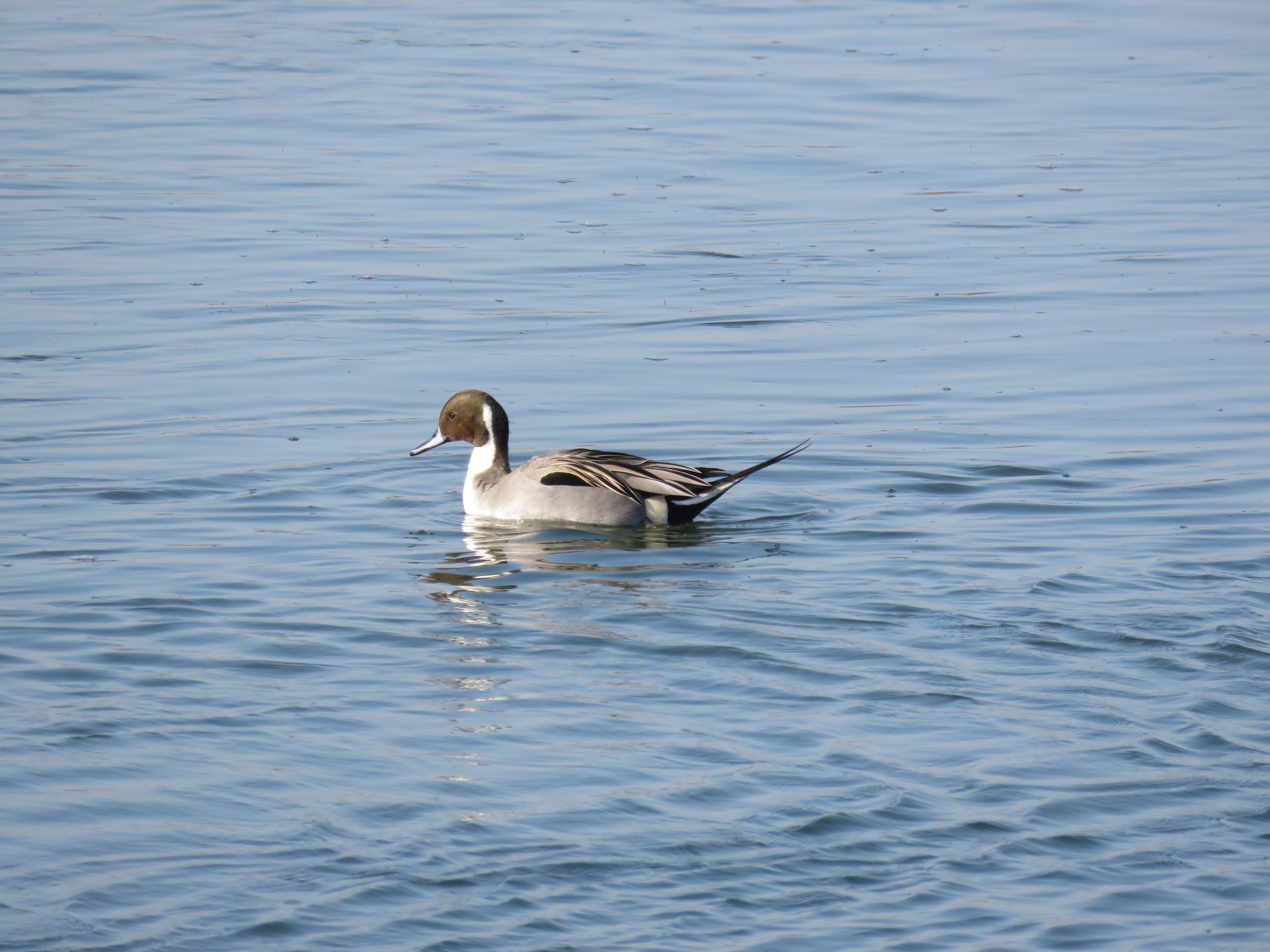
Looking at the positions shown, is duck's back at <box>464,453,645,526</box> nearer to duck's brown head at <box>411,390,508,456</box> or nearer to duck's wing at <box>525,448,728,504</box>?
duck's wing at <box>525,448,728,504</box>

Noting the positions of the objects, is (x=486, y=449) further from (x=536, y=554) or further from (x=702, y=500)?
(x=702, y=500)

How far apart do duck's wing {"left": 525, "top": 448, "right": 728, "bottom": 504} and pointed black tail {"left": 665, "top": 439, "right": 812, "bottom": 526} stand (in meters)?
0.04

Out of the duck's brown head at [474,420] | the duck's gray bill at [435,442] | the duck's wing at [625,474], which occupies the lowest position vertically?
the duck's wing at [625,474]

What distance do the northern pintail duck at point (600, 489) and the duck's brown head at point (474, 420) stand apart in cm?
21

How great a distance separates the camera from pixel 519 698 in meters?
7.43

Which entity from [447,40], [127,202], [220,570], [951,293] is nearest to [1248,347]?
[951,293]

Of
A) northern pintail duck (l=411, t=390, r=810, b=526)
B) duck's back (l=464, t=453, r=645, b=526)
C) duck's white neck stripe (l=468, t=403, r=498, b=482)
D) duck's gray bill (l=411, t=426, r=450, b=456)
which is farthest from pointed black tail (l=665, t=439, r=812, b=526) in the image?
duck's gray bill (l=411, t=426, r=450, b=456)

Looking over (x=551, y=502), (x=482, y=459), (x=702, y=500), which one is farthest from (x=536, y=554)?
(x=482, y=459)

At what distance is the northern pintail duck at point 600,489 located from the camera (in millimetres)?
10328

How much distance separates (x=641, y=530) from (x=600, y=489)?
0.35m

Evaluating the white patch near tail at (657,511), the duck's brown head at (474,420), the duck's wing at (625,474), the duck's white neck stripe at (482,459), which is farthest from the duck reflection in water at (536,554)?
the duck's brown head at (474,420)

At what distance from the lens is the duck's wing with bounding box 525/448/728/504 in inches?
405

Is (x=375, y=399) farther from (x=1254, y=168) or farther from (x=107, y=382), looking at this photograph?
(x=1254, y=168)

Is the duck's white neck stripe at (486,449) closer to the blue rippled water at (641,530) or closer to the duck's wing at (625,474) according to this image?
the blue rippled water at (641,530)
